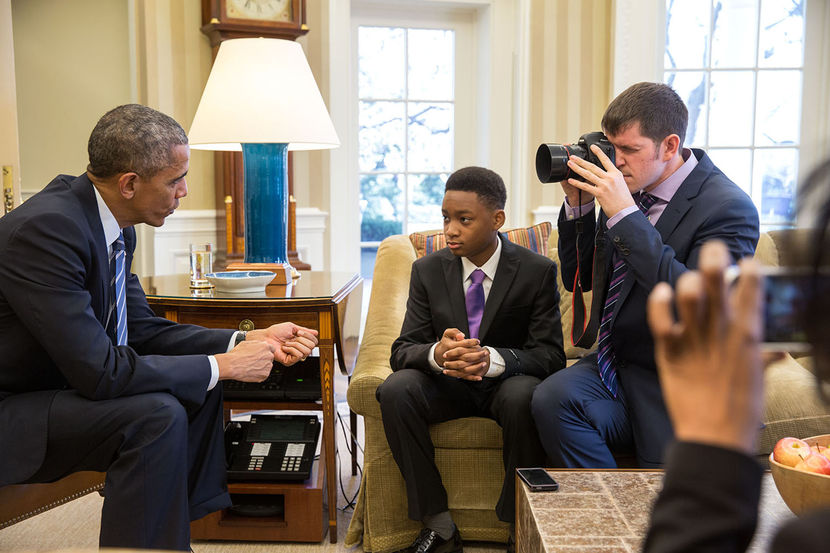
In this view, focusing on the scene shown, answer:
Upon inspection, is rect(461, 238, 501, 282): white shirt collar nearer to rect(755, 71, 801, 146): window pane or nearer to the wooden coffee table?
the wooden coffee table

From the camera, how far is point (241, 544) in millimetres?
2150

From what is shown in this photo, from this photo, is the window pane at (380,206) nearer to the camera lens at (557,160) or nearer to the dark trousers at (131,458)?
the camera lens at (557,160)

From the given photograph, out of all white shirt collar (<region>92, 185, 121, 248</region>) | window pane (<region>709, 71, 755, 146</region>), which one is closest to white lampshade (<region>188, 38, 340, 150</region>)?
white shirt collar (<region>92, 185, 121, 248</region>)

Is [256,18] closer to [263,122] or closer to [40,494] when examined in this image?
[263,122]

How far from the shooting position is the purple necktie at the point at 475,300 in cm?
220

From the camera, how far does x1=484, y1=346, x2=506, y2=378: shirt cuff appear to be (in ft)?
6.73

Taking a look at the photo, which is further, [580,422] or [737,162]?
[737,162]

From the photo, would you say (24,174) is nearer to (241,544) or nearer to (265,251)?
(265,251)

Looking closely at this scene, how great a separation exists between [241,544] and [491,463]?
0.72 metres

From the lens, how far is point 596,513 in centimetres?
139

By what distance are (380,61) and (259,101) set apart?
1544 mm

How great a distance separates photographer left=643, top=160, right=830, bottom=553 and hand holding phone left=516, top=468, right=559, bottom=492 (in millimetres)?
954

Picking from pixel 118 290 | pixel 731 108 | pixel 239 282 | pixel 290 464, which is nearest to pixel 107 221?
pixel 118 290

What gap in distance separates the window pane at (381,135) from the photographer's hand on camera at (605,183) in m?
2.05
